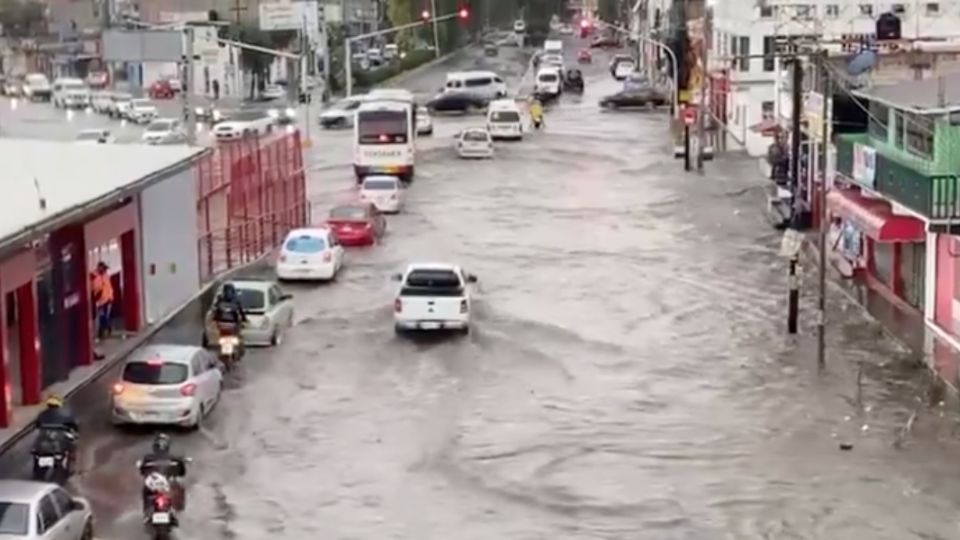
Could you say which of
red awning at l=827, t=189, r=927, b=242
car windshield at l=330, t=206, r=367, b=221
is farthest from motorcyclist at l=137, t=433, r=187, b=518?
car windshield at l=330, t=206, r=367, b=221

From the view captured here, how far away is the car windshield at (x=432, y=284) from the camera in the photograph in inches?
1578

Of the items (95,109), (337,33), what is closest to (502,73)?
(337,33)

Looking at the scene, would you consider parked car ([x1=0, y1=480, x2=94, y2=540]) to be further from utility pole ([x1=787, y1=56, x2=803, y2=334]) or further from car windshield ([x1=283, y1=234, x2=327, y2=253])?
utility pole ([x1=787, y1=56, x2=803, y2=334])

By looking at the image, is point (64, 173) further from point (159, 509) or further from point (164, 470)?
point (159, 509)

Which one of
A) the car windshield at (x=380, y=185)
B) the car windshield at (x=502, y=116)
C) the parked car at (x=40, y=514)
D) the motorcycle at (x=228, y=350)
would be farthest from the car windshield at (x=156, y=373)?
the car windshield at (x=502, y=116)

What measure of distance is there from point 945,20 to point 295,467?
198ft

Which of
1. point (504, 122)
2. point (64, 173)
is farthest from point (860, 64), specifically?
point (504, 122)

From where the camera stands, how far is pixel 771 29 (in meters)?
88.8

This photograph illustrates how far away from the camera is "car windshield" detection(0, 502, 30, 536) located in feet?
70.7

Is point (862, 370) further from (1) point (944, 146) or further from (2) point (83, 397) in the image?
(2) point (83, 397)

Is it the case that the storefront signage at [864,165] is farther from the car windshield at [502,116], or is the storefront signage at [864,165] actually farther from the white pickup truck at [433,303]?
the car windshield at [502,116]

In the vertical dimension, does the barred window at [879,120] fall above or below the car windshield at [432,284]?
above

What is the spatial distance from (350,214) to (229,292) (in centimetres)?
1747

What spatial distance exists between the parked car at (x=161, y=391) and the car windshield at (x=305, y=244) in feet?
55.4
